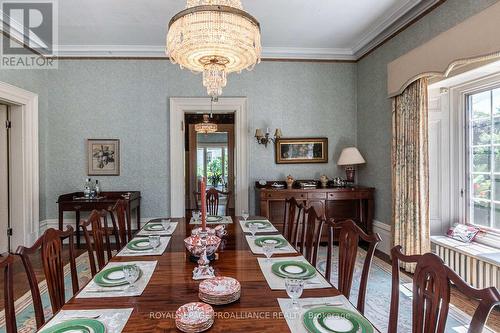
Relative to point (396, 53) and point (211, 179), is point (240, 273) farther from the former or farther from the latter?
point (211, 179)

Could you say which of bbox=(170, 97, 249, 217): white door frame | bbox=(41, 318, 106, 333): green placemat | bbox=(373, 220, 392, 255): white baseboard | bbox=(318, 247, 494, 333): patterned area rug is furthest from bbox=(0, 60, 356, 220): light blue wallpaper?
bbox=(41, 318, 106, 333): green placemat

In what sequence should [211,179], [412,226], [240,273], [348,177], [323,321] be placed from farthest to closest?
1. [211,179]
2. [348,177]
3. [412,226]
4. [240,273]
5. [323,321]

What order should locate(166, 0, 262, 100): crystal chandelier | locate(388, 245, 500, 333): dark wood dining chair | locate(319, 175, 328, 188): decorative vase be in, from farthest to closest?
locate(319, 175, 328, 188): decorative vase → locate(166, 0, 262, 100): crystal chandelier → locate(388, 245, 500, 333): dark wood dining chair

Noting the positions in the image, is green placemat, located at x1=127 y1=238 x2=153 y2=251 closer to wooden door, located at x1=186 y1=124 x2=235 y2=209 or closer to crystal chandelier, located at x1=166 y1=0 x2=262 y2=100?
crystal chandelier, located at x1=166 y1=0 x2=262 y2=100

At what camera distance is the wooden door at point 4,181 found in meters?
4.17

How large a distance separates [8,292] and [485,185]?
150 inches

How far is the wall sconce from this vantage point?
474 cm

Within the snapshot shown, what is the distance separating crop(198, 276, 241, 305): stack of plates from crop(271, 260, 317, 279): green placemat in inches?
13.2

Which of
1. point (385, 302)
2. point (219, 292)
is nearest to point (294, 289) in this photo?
point (219, 292)

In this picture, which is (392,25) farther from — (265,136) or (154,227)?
(154,227)

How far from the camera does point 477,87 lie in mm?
3072

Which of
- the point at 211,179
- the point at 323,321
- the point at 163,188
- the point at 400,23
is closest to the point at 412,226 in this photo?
the point at 400,23

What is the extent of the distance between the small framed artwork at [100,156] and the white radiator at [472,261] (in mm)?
4514

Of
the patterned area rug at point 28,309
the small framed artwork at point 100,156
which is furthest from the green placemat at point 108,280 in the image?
the small framed artwork at point 100,156
